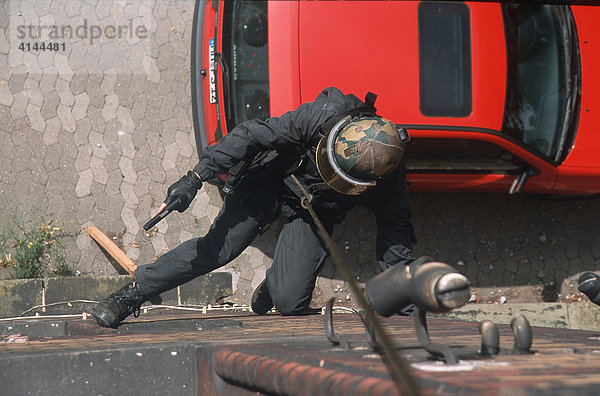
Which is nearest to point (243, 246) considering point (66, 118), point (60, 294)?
point (60, 294)

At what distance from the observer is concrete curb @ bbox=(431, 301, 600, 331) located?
18.6ft

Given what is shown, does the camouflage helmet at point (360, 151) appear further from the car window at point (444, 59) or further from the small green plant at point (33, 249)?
the small green plant at point (33, 249)

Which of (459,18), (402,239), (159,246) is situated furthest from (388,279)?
(159,246)

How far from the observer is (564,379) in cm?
173

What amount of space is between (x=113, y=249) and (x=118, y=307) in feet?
4.39

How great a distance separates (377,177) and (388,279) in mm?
1550

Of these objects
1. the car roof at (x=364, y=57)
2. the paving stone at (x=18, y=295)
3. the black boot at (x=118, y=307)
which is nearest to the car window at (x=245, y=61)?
the car roof at (x=364, y=57)

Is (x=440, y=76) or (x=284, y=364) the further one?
(x=440, y=76)

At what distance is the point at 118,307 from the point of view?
13.2 feet

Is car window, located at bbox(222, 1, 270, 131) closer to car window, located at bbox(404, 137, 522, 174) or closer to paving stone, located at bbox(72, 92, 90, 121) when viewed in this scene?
car window, located at bbox(404, 137, 522, 174)

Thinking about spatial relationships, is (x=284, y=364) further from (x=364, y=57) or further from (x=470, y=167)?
(x=470, y=167)

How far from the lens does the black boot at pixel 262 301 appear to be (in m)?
4.62

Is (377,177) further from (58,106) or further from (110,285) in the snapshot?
(58,106)

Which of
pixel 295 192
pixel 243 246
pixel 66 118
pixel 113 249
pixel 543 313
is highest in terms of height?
pixel 66 118
